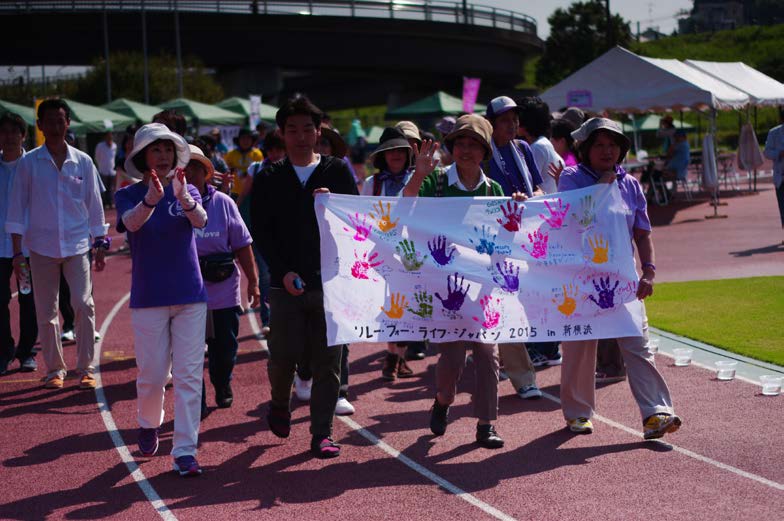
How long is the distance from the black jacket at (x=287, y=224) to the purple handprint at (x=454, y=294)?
854 millimetres

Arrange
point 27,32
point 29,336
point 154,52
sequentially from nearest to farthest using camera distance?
point 29,336
point 27,32
point 154,52

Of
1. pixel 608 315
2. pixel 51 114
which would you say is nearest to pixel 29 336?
pixel 51 114

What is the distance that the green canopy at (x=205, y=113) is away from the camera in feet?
126

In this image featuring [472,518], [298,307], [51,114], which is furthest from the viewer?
[51,114]

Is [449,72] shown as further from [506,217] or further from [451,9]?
[506,217]

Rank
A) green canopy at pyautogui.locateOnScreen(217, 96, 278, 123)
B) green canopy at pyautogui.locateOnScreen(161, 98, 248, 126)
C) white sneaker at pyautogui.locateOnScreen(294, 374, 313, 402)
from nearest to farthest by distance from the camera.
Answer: white sneaker at pyautogui.locateOnScreen(294, 374, 313, 402) → green canopy at pyautogui.locateOnScreen(161, 98, 248, 126) → green canopy at pyautogui.locateOnScreen(217, 96, 278, 123)

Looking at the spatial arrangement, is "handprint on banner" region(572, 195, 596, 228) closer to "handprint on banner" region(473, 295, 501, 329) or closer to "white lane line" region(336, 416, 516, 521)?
"handprint on banner" region(473, 295, 501, 329)

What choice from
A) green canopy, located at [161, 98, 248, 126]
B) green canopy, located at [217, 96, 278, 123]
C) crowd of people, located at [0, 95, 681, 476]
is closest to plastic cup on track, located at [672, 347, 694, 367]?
crowd of people, located at [0, 95, 681, 476]

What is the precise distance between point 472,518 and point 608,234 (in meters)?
2.53

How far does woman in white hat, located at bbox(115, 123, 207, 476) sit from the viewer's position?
23.5ft

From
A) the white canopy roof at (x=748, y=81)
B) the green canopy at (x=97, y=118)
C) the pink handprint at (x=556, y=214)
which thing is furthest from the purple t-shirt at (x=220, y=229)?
the green canopy at (x=97, y=118)

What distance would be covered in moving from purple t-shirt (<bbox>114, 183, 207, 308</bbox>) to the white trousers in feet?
0.30

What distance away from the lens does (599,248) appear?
307 inches

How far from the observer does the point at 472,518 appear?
239 inches
